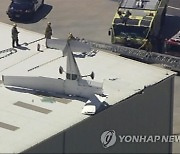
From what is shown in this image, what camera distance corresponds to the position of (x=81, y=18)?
35969 mm

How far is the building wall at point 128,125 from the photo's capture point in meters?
15.6

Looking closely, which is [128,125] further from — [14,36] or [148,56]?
[148,56]

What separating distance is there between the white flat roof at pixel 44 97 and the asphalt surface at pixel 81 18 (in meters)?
11.2

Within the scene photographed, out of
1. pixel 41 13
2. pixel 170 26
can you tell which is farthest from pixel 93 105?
pixel 41 13

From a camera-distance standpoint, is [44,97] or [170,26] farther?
[170,26]

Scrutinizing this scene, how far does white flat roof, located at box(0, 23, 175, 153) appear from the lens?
15.4 meters

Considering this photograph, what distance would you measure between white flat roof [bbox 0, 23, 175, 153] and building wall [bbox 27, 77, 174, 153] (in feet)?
0.72

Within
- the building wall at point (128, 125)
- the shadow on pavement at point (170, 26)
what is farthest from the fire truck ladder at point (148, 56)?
the building wall at point (128, 125)

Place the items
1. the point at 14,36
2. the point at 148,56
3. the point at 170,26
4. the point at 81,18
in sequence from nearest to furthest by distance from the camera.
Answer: the point at 14,36 < the point at 148,56 < the point at 170,26 < the point at 81,18

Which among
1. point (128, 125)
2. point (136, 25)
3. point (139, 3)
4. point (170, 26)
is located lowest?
point (170, 26)

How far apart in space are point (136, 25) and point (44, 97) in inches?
509

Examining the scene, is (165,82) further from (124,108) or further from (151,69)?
(124,108)

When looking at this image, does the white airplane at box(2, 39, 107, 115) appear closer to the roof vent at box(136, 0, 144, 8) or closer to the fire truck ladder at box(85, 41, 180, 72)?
the fire truck ladder at box(85, 41, 180, 72)

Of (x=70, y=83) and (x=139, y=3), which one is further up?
(x=139, y=3)
